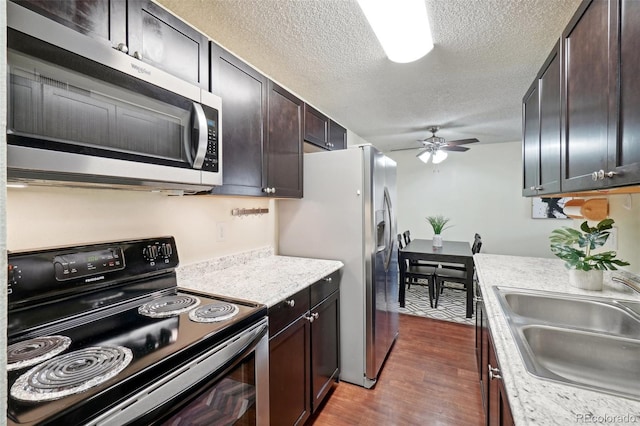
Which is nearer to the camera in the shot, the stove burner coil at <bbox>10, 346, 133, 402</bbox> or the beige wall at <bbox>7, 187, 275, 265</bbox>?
the stove burner coil at <bbox>10, 346, 133, 402</bbox>

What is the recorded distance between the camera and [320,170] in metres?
2.25

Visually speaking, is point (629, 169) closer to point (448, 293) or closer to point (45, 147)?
point (45, 147)

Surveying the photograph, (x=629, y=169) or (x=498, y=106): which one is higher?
(x=498, y=106)

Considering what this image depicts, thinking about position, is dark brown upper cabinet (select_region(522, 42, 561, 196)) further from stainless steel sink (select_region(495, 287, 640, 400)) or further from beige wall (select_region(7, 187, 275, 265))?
beige wall (select_region(7, 187, 275, 265))

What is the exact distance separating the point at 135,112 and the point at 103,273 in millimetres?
651

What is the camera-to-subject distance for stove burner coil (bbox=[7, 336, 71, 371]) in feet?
2.46

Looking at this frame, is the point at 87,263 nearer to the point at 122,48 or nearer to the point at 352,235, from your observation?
the point at 122,48

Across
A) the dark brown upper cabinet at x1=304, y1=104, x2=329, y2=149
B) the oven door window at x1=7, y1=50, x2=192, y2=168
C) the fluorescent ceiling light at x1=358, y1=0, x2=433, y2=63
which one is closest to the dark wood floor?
the oven door window at x1=7, y1=50, x2=192, y2=168

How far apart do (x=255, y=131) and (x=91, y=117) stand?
91 centimetres

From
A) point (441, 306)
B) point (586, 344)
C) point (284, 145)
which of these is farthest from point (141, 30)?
point (441, 306)

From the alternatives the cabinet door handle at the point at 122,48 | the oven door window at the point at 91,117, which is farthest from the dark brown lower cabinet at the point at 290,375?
the cabinet door handle at the point at 122,48

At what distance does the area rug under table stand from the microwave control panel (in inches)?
127

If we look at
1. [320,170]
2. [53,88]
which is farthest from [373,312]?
[53,88]

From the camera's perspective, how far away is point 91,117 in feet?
2.91
